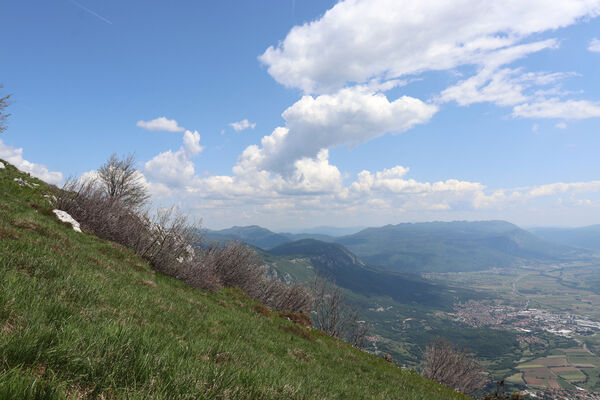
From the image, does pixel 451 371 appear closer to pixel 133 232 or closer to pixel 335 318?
pixel 335 318

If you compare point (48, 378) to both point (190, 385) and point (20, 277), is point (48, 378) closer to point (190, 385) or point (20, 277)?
point (190, 385)

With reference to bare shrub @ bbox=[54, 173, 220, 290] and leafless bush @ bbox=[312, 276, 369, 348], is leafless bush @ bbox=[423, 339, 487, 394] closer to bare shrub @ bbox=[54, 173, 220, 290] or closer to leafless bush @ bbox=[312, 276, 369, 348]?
leafless bush @ bbox=[312, 276, 369, 348]

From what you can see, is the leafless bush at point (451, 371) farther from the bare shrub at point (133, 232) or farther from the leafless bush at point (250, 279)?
the bare shrub at point (133, 232)

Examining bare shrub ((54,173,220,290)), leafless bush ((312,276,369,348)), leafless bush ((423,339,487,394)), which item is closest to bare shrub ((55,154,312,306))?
bare shrub ((54,173,220,290))

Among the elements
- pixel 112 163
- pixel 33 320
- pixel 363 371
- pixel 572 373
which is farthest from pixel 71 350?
pixel 572 373

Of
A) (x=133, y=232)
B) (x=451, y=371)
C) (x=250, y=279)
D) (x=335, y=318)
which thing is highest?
(x=133, y=232)

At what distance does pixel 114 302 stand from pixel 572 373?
29578 centimetres

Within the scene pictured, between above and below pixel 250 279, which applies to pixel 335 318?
below

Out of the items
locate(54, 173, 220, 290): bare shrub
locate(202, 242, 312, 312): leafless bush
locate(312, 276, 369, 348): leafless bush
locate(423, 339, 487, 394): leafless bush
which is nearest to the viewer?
locate(54, 173, 220, 290): bare shrub

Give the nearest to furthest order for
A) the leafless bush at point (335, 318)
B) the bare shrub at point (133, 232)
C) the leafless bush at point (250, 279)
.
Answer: the bare shrub at point (133, 232) → the leafless bush at point (250, 279) → the leafless bush at point (335, 318)

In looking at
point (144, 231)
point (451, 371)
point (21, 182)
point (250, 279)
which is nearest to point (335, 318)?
point (451, 371)

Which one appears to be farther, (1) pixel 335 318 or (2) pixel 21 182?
(1) pixel 335 318

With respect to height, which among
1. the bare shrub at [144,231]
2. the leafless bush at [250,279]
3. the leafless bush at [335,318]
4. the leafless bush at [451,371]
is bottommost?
the leafless bush at [451,371]

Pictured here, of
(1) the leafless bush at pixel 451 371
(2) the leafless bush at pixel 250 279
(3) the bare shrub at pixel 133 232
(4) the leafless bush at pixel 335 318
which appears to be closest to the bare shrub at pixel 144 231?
(3) the bare shrub at pixel 133 232
